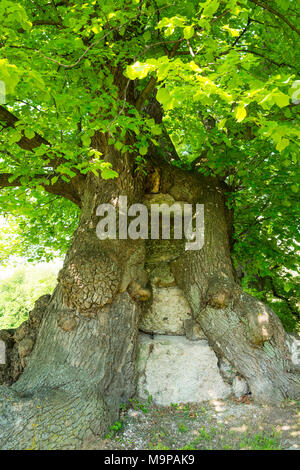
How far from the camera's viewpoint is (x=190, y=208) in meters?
6.27

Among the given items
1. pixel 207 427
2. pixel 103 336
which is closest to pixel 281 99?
pixel 103 336

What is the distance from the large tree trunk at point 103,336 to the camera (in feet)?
11.2

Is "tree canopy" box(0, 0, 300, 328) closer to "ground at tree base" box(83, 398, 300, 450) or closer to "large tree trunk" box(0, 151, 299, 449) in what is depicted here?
"large tree trunk" box(0, 151, 299, 449)

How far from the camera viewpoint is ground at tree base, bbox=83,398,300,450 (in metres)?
3.41

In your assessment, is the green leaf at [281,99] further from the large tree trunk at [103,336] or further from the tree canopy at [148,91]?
the large tree trunk at [103,336]

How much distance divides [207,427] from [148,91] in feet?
16.6

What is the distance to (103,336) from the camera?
14.3ft

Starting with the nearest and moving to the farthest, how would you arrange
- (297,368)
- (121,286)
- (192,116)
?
(297,368) → (121,286) → (192,116)

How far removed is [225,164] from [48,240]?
5.46 metres

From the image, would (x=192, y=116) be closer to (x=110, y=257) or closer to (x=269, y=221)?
(x=269, y=221)

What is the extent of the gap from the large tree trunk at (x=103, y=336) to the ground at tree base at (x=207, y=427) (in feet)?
0.61
